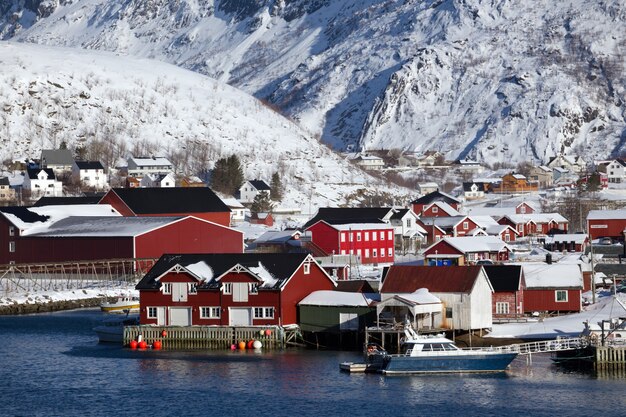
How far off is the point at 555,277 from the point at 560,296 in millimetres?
835

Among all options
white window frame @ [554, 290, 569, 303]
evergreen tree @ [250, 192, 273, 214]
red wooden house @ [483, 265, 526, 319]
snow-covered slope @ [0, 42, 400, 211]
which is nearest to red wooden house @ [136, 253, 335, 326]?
red wooden house @ [483, 265, 526, 319]

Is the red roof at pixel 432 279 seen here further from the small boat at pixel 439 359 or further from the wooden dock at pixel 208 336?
the small boat at pixel 439 359

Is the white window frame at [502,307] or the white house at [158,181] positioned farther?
the white house at [158,181]

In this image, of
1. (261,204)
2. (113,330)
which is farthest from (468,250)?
(261,204)

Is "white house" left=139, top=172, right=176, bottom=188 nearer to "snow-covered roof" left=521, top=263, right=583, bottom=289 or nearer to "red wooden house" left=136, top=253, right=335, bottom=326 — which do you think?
"snow-covered roof" left=521, top=263, right=583, bottom=289

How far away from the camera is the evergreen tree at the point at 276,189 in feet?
422

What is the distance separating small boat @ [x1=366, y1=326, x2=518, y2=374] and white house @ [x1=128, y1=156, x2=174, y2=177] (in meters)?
85.0

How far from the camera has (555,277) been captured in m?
58.4

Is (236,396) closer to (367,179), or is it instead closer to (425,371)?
(425,371)

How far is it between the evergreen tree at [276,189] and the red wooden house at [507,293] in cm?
7228

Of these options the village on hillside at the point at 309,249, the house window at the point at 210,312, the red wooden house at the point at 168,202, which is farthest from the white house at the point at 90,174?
the house window at the point at 210,312

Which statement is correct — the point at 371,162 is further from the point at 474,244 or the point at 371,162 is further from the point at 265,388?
the point at 265,388

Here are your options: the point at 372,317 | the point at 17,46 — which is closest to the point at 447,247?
the point at 372,317

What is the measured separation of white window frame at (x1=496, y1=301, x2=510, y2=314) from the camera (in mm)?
56781
